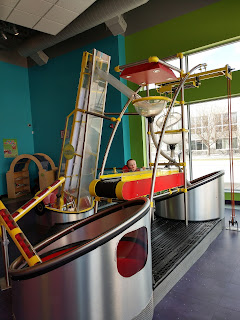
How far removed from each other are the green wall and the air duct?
110 centimetres

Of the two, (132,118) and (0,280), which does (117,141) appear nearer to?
(132,118)

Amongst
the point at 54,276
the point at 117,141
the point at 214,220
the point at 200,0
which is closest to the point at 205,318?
the point at 54,276

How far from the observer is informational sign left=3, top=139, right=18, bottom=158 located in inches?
338

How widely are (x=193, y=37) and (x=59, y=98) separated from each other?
447 centimetres

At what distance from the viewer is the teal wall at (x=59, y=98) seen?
23.7ft

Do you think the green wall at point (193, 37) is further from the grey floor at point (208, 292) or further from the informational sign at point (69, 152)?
the grey floor at point (208, 292)

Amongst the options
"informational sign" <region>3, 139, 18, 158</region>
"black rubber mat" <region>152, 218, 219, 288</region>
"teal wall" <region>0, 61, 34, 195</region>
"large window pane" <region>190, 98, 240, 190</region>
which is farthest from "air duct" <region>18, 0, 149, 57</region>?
"black rubber mat" <region>152, 218, 219, 288</region>

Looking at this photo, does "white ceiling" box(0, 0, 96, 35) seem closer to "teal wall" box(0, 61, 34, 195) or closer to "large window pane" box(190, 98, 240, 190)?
"teal wall" box(0, 61, 34, 195)

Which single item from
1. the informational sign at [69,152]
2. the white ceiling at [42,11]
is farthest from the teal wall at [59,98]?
the informational sign at [69,152]

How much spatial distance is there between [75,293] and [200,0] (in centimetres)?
652

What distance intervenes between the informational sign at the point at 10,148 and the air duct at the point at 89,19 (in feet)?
9.52

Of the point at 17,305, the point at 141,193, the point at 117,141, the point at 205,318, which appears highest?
the point at 117,141

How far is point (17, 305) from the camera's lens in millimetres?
1599

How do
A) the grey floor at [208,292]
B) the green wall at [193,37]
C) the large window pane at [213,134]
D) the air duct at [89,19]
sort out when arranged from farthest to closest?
the large window pane at [213,134]
the air duct at [89,19]
the green wall at [193,37]
the grey floor at [208,292]
